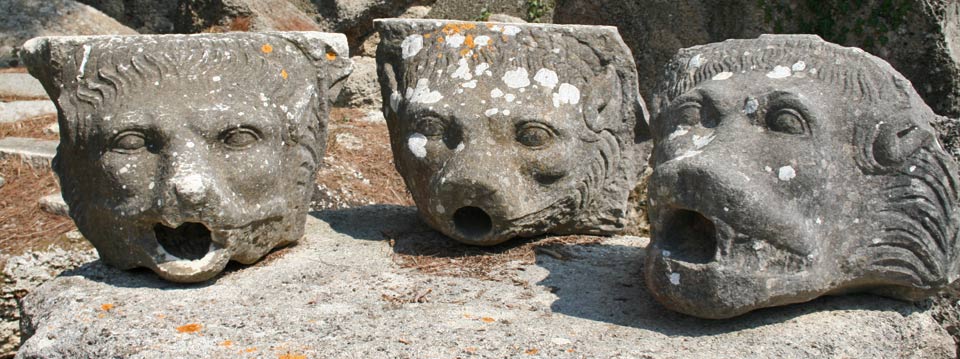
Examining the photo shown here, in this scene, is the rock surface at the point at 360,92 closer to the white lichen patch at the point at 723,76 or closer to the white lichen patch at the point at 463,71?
the white lichen patch at the point at 463,71

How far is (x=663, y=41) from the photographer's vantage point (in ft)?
19.7

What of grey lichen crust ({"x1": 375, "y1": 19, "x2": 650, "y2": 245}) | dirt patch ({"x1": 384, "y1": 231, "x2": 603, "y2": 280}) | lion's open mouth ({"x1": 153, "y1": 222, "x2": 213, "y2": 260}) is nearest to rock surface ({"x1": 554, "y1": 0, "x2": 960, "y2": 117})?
grey lichen crust ({"x1": 375, "y1": 19, "x2": 650, "y2": 245})

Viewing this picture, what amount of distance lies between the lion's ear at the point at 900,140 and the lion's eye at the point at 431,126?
5.21 feet

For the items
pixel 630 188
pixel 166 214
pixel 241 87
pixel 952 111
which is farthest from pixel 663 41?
pixel 166 214

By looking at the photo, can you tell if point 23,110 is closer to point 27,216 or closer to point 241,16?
point 241,16

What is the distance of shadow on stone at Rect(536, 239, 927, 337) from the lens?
9.69ft

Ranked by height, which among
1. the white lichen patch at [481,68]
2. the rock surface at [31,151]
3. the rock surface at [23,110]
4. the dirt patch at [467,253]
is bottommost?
the rock surface at [23,110]

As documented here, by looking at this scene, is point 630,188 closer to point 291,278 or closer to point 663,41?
point 291,278

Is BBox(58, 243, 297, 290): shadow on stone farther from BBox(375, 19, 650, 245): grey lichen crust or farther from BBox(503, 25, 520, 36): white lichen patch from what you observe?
BBox(503, 25, 520, 36): white lichen patch

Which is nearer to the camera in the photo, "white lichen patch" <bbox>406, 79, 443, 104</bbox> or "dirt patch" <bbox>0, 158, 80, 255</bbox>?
"white lichen patch" <bbox>406, 79, 443, 104</bbox>

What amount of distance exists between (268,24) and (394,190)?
1.88m

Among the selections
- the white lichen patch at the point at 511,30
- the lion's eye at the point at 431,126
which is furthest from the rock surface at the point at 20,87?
the white lichen patch at the point at 511,30

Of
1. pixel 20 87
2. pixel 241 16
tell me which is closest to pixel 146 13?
pixel 20 87

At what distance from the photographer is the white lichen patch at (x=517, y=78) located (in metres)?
3.72
